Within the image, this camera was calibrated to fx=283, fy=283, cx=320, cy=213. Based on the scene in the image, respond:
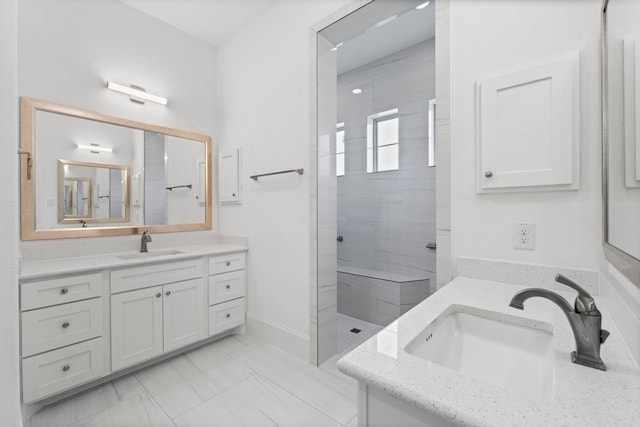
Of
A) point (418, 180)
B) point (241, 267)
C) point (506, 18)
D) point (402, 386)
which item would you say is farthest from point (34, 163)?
point (418, 180)

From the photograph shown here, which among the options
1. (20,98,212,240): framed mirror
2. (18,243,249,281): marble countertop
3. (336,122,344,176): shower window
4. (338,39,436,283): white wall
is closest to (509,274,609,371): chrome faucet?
(18,243,249,281): marble countertop

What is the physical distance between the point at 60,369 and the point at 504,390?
2197mm

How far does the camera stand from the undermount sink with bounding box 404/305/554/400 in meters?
0.79

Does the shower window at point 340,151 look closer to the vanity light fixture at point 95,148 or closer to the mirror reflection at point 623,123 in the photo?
the vanity light fixture at point 95,148

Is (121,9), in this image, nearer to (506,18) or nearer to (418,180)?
(506,18)

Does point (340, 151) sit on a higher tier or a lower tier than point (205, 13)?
lower

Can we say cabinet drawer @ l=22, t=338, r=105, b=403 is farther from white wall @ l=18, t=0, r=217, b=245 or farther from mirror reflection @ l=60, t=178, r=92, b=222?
Result: mirror reflection @ l=60, t=178, r=92, b=222

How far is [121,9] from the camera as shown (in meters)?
2.33

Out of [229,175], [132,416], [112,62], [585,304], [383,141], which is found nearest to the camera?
[585,304]

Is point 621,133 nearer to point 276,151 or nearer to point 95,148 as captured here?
point 276,151

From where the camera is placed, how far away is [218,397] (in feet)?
5.63

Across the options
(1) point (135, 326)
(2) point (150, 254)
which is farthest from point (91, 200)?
(1) point (135, 326)

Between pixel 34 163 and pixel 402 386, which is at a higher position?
pixel 34 163

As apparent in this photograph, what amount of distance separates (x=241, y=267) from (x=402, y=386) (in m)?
2.21
